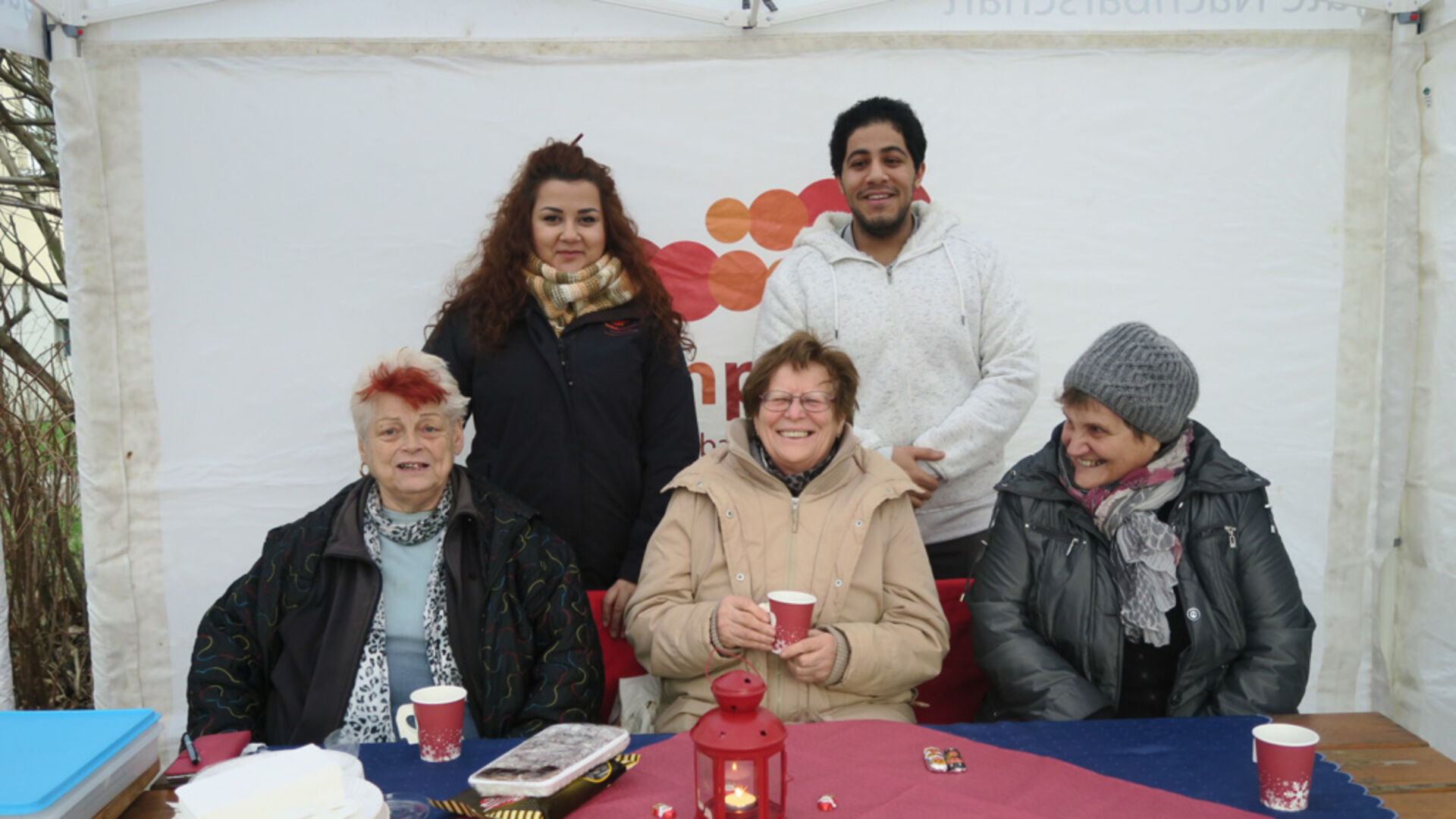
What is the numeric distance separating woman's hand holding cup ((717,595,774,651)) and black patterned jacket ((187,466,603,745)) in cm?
36

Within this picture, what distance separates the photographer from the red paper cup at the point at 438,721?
5.63ft

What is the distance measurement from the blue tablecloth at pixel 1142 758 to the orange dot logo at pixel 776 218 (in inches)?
81.6

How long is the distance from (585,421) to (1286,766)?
191 cm

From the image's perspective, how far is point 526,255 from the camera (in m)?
3.02

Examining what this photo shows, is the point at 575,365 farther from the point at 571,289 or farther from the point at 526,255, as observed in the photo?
the point at 526,255

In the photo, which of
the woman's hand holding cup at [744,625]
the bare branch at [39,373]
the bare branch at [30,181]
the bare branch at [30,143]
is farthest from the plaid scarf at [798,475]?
the bare branch at [30,143]

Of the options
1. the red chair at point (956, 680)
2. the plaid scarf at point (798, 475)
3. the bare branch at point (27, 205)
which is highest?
the bare branch at point (27, 205)

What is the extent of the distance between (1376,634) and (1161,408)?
2.10m

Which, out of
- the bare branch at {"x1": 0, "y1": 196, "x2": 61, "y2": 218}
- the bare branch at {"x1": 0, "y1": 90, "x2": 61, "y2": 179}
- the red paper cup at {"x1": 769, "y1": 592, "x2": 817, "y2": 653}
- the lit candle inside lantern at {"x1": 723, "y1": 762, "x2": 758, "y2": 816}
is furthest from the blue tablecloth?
the bare branch at {"x1": 0, "y1": 90, "x2": 61, "y2": 179}

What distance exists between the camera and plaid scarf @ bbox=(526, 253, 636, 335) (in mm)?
2955

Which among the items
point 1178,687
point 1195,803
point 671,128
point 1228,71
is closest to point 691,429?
point 671,128

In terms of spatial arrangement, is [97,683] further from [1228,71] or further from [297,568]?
[1228,71]

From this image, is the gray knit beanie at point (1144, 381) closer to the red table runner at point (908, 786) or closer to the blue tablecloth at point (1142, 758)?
the blue tablecloth at point (1142, 758)

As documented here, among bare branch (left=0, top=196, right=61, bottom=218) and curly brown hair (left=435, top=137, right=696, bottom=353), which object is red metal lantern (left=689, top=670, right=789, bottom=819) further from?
bare branch (left=0, top=196, right=61, bottom=218)
